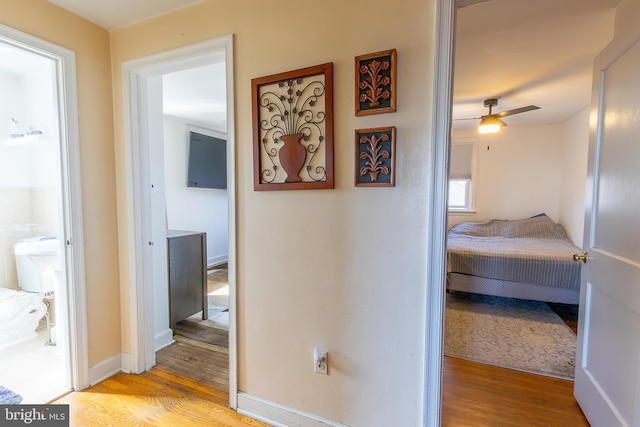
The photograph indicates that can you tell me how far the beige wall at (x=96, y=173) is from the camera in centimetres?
180

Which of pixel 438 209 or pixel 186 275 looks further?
pixel 186 275

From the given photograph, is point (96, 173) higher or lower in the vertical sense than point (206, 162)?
lower

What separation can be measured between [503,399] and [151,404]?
2.12 metres

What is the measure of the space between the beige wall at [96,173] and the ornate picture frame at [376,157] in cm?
169

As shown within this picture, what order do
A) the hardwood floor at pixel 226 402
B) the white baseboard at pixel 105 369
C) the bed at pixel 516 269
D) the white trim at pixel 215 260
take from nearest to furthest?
the hardwood floor at pixel 226 402 < the white baseboard at pixel 105 369 < the bed at pixel 516 269 < the white trim at pixel 215 260

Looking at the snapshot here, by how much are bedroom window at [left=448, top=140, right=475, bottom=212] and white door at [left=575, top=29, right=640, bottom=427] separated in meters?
3.53

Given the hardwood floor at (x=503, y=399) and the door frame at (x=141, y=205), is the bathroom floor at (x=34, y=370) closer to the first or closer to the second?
the door frame at (x=141, y=205)

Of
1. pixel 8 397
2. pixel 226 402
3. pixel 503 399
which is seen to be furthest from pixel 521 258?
pixel 8 397

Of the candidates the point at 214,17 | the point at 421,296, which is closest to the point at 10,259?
the point at 214,17

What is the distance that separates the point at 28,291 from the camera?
2.53 metres

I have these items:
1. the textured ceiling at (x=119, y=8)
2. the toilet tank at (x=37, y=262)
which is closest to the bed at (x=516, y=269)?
the textured ceiling at (x=119, y=8)

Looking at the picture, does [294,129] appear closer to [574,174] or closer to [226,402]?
[226,402]

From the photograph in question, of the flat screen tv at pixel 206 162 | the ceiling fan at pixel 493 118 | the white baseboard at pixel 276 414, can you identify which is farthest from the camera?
the flat screen tv at pixel 206 162

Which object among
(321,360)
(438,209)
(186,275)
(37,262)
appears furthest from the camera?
(186,275)
